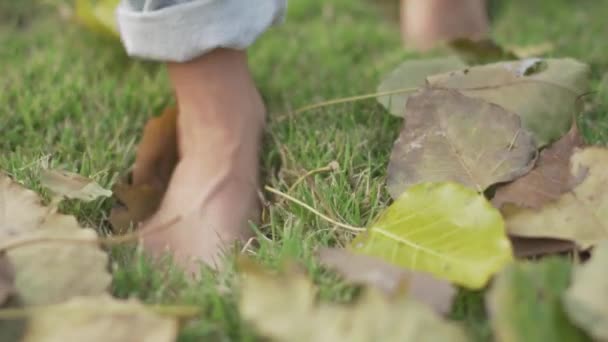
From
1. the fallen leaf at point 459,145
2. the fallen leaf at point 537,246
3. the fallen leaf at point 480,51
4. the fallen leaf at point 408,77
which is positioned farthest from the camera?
the fallen leaf at point 480,51

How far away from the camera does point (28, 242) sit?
2.83 ft

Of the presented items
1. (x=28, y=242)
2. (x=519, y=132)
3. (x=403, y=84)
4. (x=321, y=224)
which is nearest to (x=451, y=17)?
(x=403, y=84)

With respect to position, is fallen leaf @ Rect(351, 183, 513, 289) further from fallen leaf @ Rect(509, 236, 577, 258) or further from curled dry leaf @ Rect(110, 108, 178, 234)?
curled dry leaf @ Rect(110, 108, 178, 234)

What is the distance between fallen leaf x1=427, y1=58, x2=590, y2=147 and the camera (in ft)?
3.76

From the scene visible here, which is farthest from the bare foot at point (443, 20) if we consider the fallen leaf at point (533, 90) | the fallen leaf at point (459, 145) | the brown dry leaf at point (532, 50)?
the fallen leaf at point (459, 145)

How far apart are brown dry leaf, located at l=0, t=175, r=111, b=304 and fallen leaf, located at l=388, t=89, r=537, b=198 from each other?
414 millimetres

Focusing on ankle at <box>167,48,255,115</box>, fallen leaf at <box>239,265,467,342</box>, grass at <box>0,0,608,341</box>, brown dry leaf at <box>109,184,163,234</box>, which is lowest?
brown dry leaf at <box>109,184,163,234</box>

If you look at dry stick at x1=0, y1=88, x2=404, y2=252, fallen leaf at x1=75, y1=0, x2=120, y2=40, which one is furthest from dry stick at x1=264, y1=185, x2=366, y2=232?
fallen leaf at x1=75, y1=0, x2=120, y2=40

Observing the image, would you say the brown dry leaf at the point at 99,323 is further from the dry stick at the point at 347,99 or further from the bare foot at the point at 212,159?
the dry stick at the point at 347,99

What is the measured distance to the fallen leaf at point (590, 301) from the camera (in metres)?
0.70

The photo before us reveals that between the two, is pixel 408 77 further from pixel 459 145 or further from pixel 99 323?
pixel 99 323

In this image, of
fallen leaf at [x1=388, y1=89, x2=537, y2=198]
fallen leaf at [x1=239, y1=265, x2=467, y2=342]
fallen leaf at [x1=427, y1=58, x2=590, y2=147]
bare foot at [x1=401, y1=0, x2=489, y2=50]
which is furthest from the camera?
bare foot at [x1=401, y1=0, x2=489, y2=50]

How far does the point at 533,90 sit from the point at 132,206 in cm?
65

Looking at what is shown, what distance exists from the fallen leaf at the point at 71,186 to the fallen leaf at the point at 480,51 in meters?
0.76
